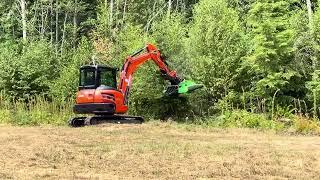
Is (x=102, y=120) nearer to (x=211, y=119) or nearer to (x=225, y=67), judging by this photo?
(x=211, y=119)

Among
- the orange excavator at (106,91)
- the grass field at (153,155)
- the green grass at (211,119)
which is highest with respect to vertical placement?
the orange excavator at (106,91)

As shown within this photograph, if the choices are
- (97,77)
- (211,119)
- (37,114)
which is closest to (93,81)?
(97,77)

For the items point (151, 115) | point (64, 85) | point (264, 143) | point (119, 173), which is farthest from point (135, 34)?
point (119, 173)

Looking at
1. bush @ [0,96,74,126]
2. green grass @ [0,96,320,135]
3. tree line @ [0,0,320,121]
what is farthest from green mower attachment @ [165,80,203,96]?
bush @ [0,96,74,126]

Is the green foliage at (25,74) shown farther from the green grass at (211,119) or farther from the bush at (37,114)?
the green grass at (211,119)

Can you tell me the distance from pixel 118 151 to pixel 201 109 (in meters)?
10.9

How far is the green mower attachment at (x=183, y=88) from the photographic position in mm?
18281

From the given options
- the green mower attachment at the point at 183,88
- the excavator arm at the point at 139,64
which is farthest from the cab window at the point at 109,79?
the green mower attachment at the point at 183,88

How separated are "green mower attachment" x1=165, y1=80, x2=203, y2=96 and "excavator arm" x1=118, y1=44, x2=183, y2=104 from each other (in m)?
0.22

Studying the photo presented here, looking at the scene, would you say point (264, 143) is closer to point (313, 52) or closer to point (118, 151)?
point (118, 151)

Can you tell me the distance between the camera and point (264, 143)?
40.4 ft

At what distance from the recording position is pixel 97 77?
17.5 metres

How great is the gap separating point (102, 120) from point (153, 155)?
7817 mm

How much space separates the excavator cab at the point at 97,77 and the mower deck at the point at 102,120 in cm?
103
